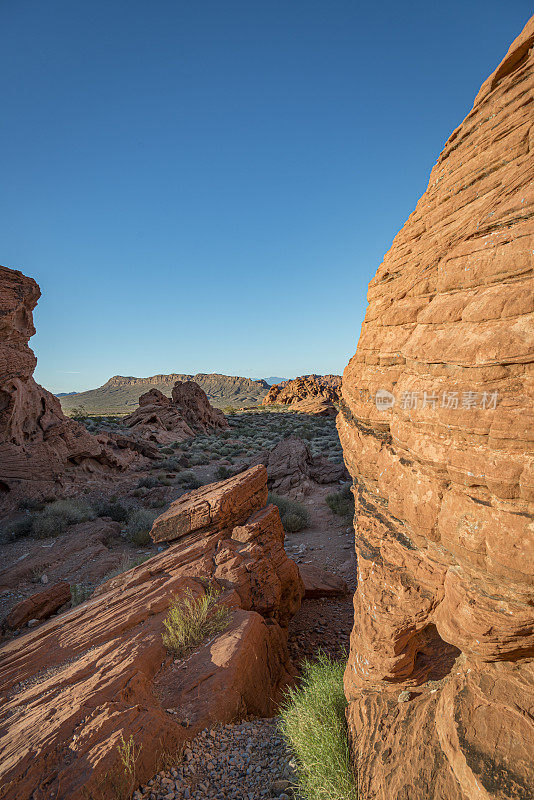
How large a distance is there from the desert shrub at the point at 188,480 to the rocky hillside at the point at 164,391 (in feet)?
259

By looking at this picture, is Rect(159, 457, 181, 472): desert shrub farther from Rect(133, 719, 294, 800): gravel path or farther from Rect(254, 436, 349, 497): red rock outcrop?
Rect(133, 719, 294, 800): gravel path

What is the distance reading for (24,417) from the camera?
14250 mm

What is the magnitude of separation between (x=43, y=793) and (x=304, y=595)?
5.26 meters

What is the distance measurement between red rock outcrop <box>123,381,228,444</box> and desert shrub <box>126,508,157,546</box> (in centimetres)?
1430

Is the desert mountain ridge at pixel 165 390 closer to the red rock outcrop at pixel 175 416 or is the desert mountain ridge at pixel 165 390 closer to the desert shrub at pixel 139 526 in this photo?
the red rock outcrop at pixel 175 416

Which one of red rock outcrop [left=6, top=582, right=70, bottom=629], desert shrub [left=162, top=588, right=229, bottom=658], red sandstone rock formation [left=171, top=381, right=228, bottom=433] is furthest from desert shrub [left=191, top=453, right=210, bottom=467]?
desert shrub [left=162, top=588, right=229, bottom=658]

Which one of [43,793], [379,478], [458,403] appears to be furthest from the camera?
[379,478]

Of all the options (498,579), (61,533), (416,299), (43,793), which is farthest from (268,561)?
(61,533)

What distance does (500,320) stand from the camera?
6.64 feet

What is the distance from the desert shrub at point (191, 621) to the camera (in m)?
4.41

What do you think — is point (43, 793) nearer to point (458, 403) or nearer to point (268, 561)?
point (268, 561)

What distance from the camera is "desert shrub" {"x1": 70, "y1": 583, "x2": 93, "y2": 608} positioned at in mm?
6986

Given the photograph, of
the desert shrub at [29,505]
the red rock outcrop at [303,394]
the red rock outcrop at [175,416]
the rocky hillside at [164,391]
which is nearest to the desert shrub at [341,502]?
the desert shrub at [29,505]

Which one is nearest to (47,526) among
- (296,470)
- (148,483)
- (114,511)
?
(114,511)
